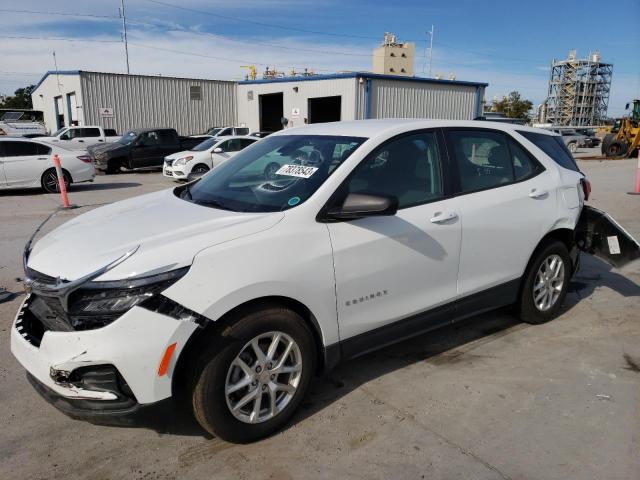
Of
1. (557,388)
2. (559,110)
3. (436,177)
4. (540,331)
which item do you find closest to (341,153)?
(436,177)

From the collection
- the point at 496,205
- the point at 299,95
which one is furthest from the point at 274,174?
the point at 299,95

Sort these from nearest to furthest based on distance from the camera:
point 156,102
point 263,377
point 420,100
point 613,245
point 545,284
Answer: point 263,377
point 545,284
point 613,245
point 420,100
point 156,102

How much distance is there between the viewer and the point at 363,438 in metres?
3.04

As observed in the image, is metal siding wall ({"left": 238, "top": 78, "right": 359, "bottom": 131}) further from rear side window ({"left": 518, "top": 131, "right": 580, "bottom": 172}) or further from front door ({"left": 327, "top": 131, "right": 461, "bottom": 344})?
front door ({"left": 327, "top": 131, "right": 461, "bottom": 344})

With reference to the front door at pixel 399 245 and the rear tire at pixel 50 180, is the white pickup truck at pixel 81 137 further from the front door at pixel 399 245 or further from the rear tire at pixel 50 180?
the front door at pixel 399 245

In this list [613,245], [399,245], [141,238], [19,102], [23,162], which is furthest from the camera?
[19,102]

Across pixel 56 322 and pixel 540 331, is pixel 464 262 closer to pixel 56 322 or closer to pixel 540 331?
pixel 540 331

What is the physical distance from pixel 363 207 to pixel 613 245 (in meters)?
3.16

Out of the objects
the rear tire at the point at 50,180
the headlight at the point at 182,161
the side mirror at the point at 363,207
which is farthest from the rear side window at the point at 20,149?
the side mirror at the point at 363,207

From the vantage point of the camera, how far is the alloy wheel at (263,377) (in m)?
2.83

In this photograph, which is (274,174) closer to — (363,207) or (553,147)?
(363,207)

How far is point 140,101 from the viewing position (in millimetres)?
29953

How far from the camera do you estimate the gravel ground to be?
2787 mm

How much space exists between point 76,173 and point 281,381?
43.3 ft
